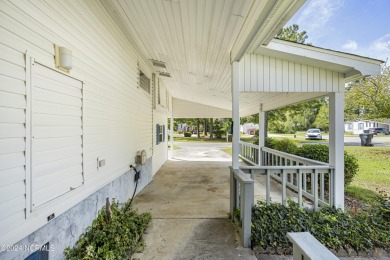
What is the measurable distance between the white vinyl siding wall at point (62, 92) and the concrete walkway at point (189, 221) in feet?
3.38

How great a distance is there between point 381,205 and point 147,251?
390 cm

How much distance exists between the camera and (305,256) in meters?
1.28

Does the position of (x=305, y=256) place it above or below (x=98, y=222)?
above

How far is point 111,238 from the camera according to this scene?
103 inches

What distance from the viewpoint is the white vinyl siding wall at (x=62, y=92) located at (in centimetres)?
146

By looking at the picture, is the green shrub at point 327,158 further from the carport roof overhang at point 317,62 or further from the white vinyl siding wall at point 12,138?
the white vinyl siding wall at point 12,138

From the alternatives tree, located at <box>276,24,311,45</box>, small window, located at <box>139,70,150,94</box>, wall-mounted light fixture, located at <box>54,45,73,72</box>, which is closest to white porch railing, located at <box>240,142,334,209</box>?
wall-mounted light fixture, located at <box>54,45,73,72</box>

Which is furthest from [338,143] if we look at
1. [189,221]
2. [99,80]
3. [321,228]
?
[99,80]

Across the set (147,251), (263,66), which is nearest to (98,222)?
(147,251)

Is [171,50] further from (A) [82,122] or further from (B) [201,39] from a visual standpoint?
(A) [82,122]

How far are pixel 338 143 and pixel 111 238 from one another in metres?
A: 3.92

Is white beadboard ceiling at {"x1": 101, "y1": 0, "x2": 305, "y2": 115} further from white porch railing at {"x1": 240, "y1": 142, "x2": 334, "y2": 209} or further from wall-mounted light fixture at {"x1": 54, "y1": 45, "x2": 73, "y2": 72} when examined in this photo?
white porch railing at {"x1": 240, "y1": 142, "x2": 334, "y2": 209}

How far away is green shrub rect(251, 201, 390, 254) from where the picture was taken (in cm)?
281

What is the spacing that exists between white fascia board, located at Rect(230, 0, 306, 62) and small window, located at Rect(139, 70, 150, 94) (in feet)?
9.62
